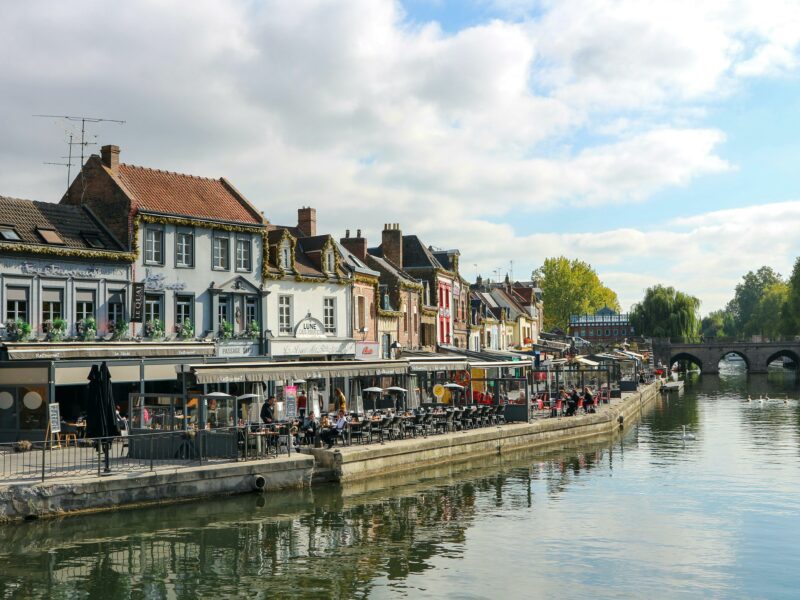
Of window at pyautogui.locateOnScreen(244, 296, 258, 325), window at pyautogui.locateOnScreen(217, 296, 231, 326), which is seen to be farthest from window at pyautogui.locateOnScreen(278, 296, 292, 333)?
window at pyautogui.locateOnScreen(217, 296, 231, 326)

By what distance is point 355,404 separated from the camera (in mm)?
36500

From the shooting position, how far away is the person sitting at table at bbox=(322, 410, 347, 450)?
27547 mm

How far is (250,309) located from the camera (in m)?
39.4

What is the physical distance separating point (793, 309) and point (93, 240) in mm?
89023

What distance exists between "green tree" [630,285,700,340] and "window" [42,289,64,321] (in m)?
97.4

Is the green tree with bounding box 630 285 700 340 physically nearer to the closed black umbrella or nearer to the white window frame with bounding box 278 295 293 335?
the white window frame with bounding box 278 295 293 335

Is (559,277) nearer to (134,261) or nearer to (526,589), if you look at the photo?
(134,261)

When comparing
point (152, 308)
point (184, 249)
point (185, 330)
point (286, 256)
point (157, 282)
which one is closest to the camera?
point (152, 308)

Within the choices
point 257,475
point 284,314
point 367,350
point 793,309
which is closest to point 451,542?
point 257,475

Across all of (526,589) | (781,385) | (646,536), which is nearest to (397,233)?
(646,536)

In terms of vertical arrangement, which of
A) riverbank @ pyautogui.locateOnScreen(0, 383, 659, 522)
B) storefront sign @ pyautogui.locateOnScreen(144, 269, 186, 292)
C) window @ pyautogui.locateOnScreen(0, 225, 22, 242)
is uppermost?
window @ pyautogui.locateOnScreen(0, 225, 22, 242)

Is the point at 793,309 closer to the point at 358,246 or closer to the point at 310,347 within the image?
the point at 358,246

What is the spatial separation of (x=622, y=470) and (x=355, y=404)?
38.1 ft

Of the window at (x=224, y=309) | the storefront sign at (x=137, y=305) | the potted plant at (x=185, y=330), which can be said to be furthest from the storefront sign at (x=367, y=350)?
the storefront sign at (x=137, y=305)
